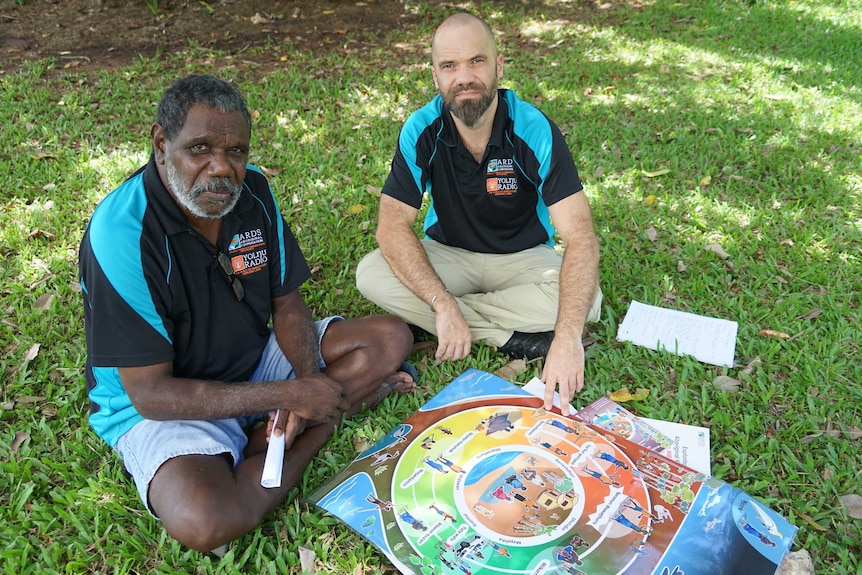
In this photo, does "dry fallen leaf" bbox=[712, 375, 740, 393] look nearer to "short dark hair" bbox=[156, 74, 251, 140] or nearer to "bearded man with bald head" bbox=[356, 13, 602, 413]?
"bearded man with bald head" bbox=[356, 13, 602, 413]

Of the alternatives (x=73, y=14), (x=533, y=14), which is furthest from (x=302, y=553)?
(x=533, y=14)

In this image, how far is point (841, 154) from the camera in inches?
180

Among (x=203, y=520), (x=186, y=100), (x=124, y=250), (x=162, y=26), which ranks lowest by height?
(x=203, y=520)

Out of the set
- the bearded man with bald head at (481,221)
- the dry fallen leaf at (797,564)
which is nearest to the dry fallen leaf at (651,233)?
the bearded man with bald head at (481,221)

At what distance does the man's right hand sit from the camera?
222 cm

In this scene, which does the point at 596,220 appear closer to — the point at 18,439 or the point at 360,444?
the point at 360,444

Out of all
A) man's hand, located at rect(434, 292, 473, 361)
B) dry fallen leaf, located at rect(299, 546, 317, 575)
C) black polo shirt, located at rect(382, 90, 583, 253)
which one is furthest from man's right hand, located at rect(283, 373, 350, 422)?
black polo shirt, located at rect(382, 90, 583, 253)

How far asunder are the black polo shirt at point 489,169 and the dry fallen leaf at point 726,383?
3.32 feet

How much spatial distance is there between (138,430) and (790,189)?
13.4 ft

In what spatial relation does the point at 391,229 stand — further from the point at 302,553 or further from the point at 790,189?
the point at 790,189

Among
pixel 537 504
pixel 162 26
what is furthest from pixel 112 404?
pixel 162 26

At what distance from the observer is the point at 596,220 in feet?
13.2

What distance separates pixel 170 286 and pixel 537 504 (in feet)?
4.52

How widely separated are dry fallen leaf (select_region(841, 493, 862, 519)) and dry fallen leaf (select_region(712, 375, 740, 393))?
23.7 inches
